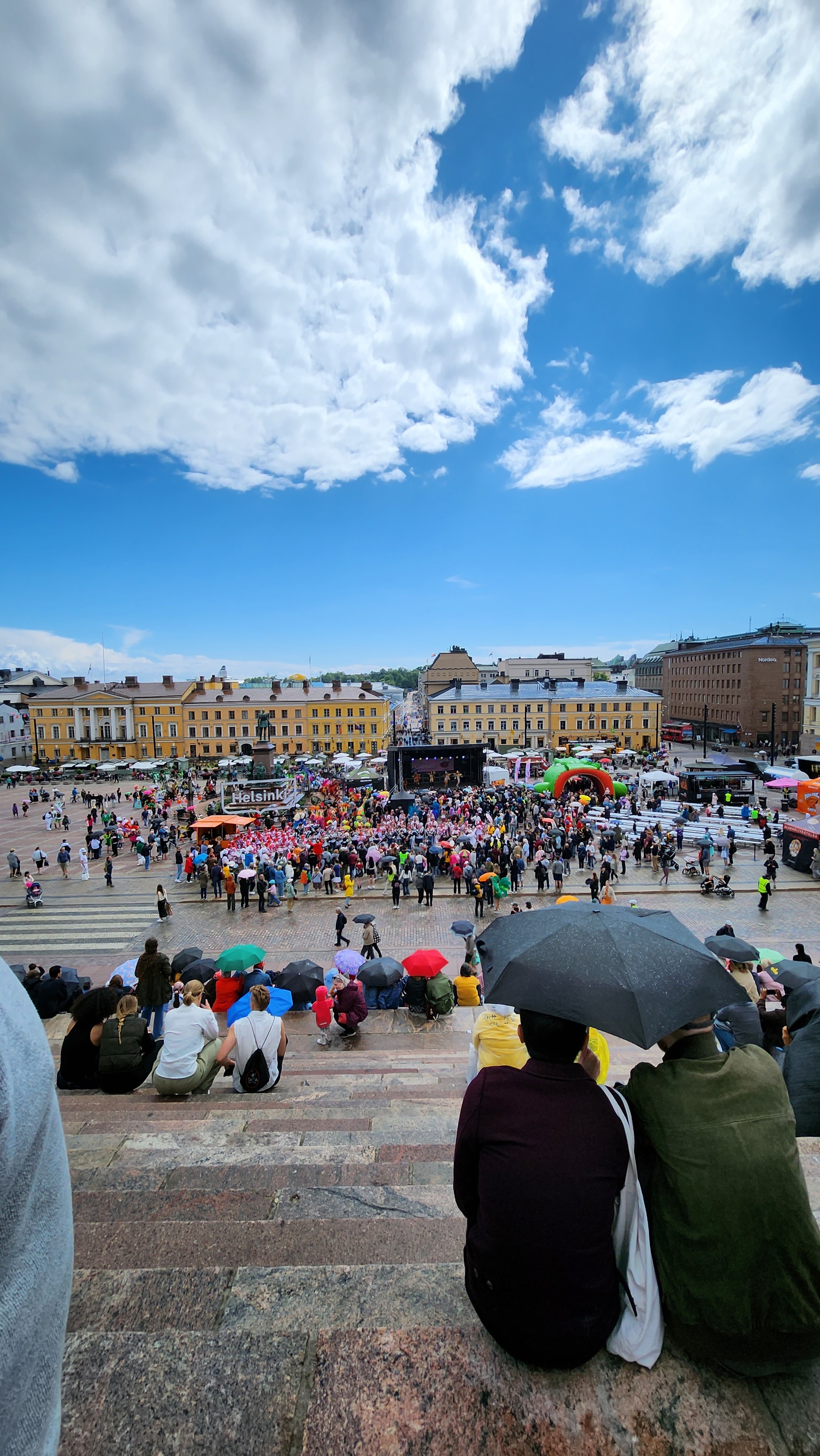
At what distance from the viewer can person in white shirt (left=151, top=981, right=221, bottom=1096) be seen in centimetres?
573

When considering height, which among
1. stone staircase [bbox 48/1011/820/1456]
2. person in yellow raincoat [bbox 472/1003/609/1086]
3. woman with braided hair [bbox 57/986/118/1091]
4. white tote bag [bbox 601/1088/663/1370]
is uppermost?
white tote bag [bbox 601/1088/663/1370]

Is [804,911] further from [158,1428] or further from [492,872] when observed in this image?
[158,1428]

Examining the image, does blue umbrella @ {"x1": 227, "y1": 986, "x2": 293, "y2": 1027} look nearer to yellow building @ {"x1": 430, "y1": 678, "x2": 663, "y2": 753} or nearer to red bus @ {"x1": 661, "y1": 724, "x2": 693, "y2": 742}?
yellow building @ {"x1": 430, "y1": 678, "x2": 663, "y2": 753}

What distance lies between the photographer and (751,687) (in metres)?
81.2

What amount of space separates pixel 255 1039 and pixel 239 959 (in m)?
5.12

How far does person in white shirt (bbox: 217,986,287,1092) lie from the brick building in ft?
243

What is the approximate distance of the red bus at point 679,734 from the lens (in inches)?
3351

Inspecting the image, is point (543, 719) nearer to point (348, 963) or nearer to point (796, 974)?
point (348, 963)

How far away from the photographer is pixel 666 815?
103ft

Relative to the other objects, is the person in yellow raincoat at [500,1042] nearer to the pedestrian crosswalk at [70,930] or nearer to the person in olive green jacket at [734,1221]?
the person in olive green jacket at [734,1221]

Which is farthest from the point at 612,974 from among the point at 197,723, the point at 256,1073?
the point at 197,723

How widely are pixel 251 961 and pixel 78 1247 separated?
308 inches

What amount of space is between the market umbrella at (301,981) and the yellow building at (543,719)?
60.4 meters

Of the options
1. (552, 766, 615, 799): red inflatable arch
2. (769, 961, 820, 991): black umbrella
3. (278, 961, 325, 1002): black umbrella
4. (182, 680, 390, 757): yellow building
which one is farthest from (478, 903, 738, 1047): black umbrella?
(182, 680, 390, 757): yellow building
